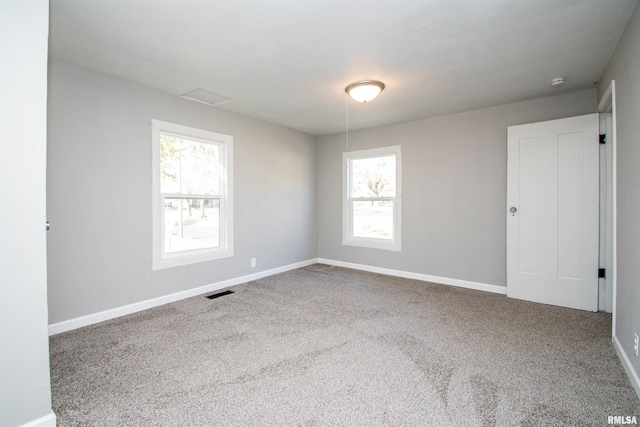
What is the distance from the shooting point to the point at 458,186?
4.28 m

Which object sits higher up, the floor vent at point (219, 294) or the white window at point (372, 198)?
the white window at point (372, 198)

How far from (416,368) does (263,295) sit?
2.19 m

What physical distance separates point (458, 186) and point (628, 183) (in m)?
2.19

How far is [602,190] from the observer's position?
322cm

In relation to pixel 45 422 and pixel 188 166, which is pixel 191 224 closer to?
pixel 188 166

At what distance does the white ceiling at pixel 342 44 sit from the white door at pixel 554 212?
21.5 inches

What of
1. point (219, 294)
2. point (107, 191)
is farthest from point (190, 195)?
point (219, 294)

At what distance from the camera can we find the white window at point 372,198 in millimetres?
4906

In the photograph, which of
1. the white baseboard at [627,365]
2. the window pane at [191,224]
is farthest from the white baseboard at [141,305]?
the white baseboard at [627,365]

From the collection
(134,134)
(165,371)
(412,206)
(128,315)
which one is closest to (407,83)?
(412,206)

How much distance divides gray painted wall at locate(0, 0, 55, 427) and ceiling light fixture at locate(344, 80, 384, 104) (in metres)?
2.39

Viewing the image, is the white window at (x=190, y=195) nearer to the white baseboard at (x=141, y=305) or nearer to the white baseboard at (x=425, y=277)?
the white baseboard at (x=141, y=305)

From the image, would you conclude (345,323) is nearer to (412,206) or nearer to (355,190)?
(412,206)

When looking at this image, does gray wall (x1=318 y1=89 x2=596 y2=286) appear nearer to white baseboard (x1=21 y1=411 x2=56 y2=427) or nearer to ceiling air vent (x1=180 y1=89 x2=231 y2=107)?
ceiling air vent (x1=180 y1=89 x2=231 y2=107)
